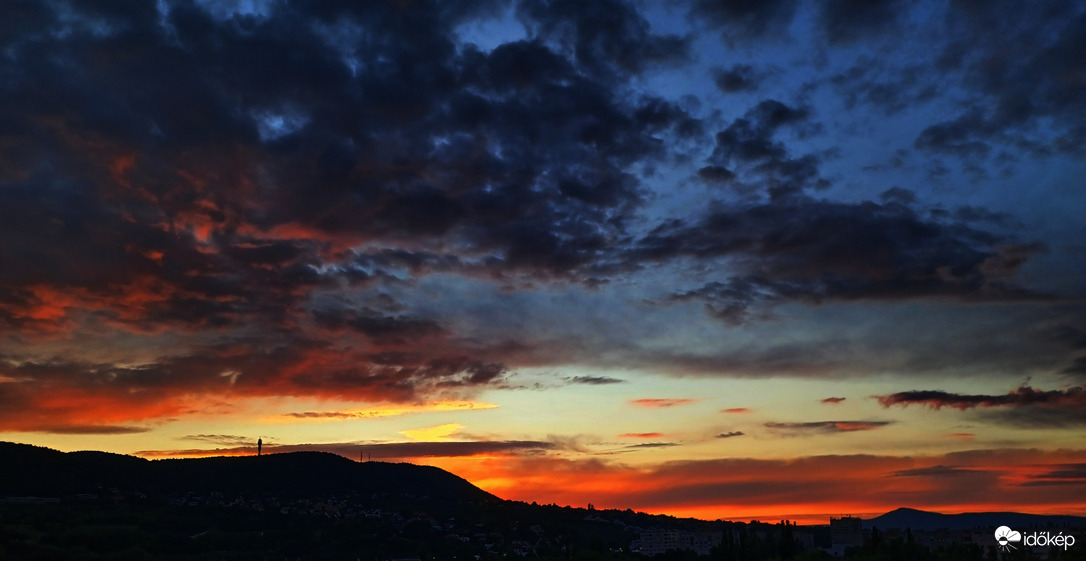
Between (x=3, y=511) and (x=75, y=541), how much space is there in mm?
31481

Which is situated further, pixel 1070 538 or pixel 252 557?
pixel 252 557

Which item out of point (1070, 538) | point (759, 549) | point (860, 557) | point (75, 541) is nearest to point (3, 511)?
point (75, 541)

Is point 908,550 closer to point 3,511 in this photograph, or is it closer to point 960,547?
point 960,547

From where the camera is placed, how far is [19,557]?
14538 centimetres

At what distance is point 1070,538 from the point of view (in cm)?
13900

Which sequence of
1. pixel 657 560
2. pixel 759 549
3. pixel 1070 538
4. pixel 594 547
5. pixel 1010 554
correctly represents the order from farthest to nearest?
pixel 594 547 < pixel 657 560 < pixel 759 549 < pixel 1070 538 < pixel 1010 554

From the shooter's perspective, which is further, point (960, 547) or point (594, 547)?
point (594, 547)

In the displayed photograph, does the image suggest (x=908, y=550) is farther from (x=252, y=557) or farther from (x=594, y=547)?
(x=252, y=557)

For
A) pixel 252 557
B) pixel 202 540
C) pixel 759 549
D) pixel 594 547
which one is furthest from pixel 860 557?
pixel 202 540

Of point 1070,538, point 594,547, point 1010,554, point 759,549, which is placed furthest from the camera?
point 594,547

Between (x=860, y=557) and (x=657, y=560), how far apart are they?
56.1 meters

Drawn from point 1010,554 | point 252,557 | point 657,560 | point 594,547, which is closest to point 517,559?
point 594,547

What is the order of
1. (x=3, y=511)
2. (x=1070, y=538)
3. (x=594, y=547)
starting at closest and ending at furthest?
1. (x=1070, y=538)
2. (x=594, y=547)
3. (x=3, y=511)

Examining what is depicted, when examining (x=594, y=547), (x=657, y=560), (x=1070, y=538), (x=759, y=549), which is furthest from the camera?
(x=594, y=547)
